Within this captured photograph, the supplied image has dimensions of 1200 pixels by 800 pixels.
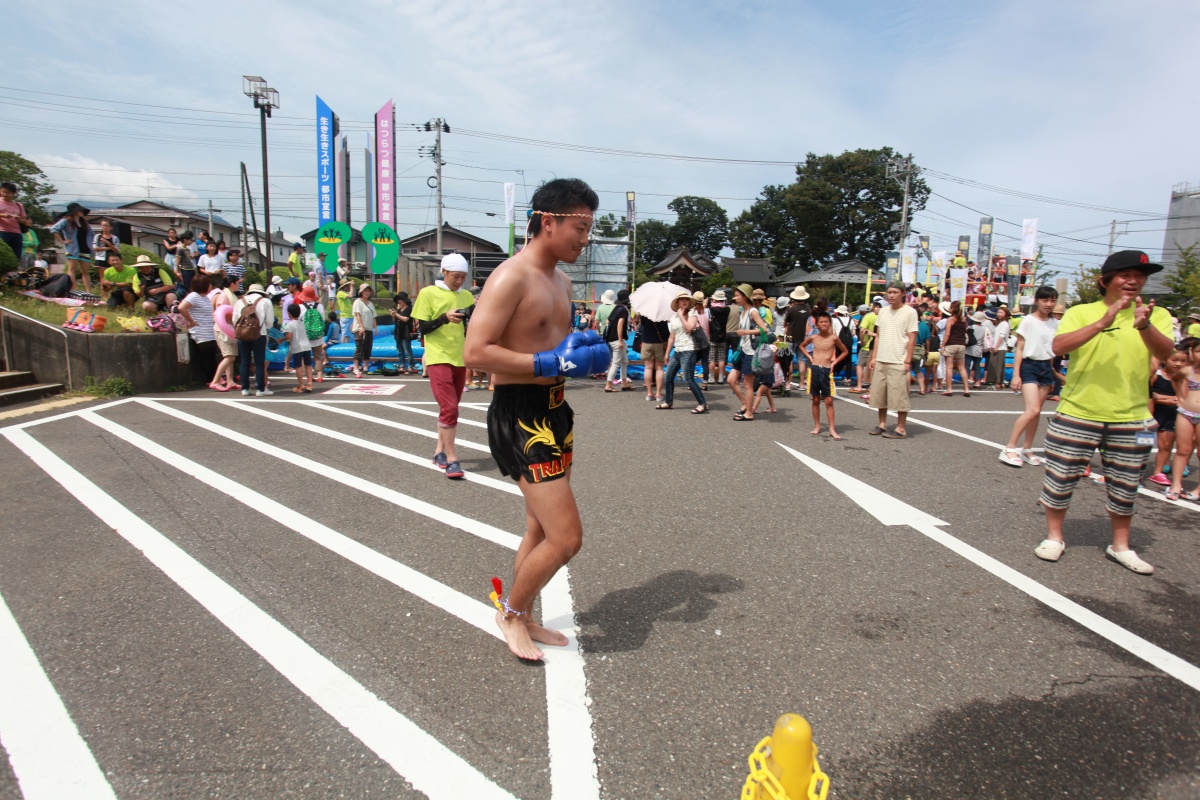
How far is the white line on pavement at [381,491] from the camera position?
424cm

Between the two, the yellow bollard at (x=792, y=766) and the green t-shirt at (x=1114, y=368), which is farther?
the green t-shirt at (x=1114, y=368)

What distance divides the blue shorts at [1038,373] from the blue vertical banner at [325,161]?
2672 centimetres

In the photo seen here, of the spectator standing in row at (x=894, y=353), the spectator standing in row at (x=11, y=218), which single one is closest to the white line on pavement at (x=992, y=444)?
the spectator standing in row at (x=894, y=353)

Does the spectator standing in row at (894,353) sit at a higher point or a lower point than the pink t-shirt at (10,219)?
lower

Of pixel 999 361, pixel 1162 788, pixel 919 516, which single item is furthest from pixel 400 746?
pixel 999 361

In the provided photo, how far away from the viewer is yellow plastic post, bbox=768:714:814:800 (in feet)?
4.91

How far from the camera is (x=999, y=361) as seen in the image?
1359 centimetres

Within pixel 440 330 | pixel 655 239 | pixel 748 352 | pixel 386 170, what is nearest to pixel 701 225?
pixel 655 239

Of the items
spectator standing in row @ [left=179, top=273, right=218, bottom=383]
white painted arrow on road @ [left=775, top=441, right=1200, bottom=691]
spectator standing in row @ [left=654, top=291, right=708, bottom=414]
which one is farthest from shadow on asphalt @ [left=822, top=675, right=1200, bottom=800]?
spectator standing in row @ [left=179, top=273, right=218, bottom=383]

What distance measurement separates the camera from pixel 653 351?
10.8 m

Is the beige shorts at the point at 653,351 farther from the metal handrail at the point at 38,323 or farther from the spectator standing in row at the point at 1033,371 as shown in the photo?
the metal handrail at the point at 38,323

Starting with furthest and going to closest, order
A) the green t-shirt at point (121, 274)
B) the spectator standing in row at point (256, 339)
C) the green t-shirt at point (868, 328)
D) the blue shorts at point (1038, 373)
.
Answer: the green t-shirt at point (868, 328), the green t-shirt at point (121, 274), the spectator standing in row at point (256, 339), the blue shorts at point (1038, 373)

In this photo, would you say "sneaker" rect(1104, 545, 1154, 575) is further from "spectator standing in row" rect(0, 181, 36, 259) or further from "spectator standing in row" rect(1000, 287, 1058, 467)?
"spectator standing in row" rect(0, 181, 36, 259)

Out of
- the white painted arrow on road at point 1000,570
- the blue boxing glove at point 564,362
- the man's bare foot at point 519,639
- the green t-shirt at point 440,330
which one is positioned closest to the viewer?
the blue boxing glove at point 564,362
